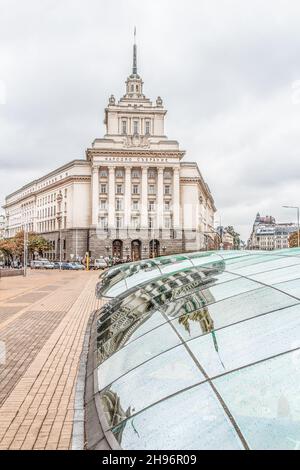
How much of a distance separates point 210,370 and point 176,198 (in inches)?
2982

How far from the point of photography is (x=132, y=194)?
80562 mm

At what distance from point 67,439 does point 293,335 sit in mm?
3064

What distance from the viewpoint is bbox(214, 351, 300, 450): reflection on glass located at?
3.69 m

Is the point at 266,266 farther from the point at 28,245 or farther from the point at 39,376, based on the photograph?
the point at 28,245

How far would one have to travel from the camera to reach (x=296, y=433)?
370 cm

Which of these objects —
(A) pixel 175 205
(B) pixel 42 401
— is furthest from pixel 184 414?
(A) pixel 175 205

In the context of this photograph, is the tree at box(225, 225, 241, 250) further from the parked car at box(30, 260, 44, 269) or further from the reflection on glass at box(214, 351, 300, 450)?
the reflection on glass at box(214, 351, 300, 450)

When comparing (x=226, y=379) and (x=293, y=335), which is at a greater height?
(x=293, y=335)

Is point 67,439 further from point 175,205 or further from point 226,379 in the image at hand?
point 175,205

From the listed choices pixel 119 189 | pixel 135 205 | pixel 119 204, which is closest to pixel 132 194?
pixel 135 205

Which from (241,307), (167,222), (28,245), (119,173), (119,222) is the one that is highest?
(119,173)

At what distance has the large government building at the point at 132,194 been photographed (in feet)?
257
